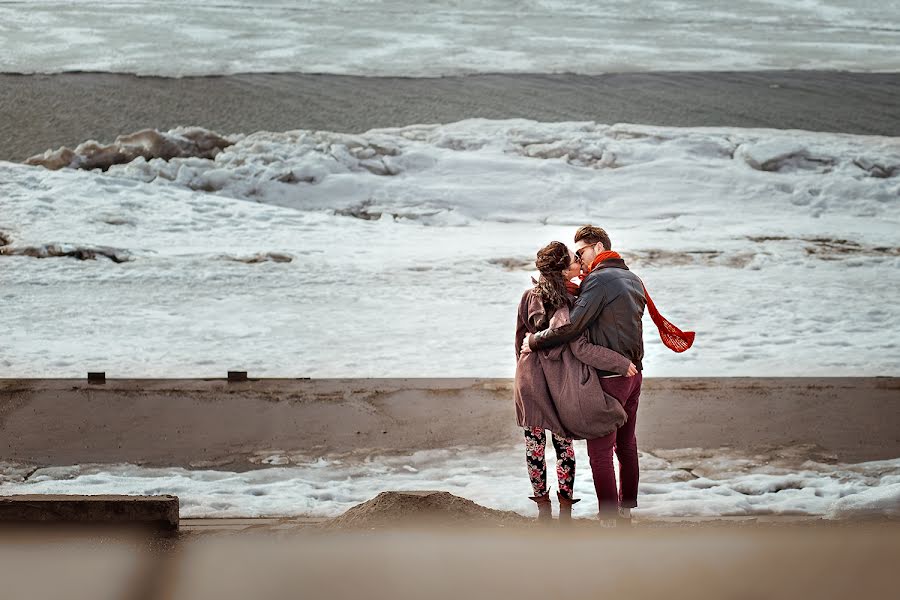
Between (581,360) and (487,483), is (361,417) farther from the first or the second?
(581,360)

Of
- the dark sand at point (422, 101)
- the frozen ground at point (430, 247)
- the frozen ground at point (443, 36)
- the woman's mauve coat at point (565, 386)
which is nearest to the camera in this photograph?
the woman's mauve coat at point (565, 386)

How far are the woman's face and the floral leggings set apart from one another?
559 mm

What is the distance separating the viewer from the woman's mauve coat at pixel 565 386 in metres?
3.76

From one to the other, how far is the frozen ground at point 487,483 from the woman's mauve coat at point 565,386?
706mm

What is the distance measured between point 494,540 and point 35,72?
48.3ft

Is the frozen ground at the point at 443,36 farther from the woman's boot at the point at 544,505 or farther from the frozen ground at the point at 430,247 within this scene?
the woman's boot at the point at 544,505

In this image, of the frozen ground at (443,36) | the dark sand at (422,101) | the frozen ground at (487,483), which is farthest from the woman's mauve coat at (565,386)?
the frozen ground at (443,36)

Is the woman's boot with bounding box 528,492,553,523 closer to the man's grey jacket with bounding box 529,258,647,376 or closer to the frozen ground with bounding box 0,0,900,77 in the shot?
the man's grey jacket with bounding box 529,258,647,376

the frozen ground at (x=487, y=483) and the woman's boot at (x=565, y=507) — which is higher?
the woman's boot at (x=565, y=507)

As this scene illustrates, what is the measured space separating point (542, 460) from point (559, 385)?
296mm

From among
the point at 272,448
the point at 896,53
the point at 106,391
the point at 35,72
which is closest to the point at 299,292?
the point at 106,391

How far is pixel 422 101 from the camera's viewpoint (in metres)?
15.5

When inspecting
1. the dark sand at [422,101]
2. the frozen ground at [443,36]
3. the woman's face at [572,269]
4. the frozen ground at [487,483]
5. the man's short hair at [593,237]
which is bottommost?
the frozen ground at [487,483]

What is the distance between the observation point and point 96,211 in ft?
36.9
